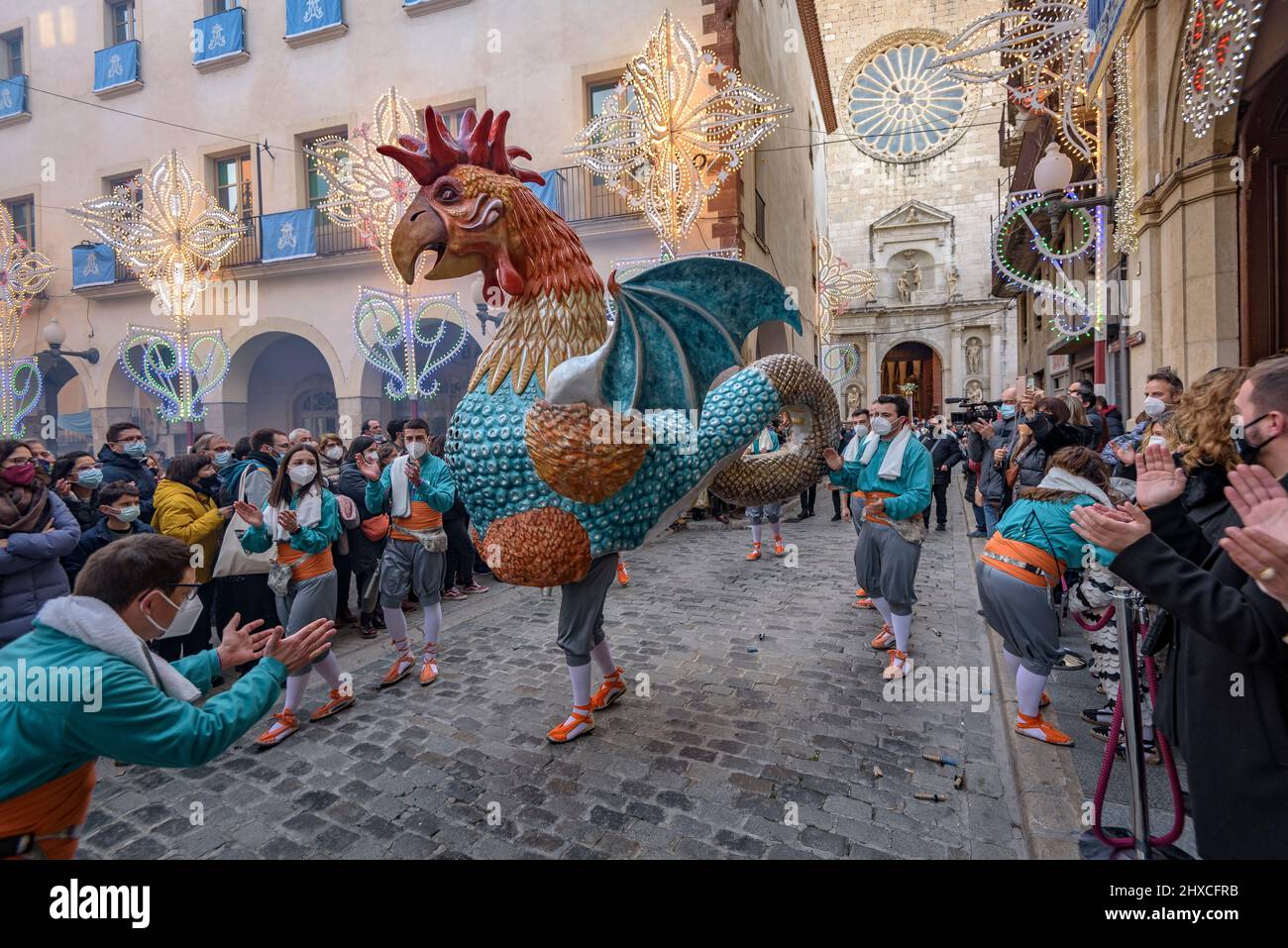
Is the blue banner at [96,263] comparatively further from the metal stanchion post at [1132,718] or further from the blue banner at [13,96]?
the metal stanchion post at [1132,718]

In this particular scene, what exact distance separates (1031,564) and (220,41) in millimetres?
18171

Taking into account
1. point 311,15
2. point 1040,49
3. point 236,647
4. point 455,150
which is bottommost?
point 236,647

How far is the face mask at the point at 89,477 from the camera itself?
418 centimetres

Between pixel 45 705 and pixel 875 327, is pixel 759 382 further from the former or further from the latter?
pixel 875 327

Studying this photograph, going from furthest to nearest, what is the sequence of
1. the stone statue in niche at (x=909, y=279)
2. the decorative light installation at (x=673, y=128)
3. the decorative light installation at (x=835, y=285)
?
the stone statue in niche at (x=909, y=279), the decorative light installation at (x=835, y=285), the decorative light installation at (x=673, y=128)

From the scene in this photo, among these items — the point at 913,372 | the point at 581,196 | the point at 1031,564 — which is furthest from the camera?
the point at 913,372

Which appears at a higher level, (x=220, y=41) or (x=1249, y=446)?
(x=220, y=41)

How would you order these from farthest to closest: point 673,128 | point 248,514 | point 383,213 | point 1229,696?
point 383,213
point 673,128
point 248,514
point 1229,696

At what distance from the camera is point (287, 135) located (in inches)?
502

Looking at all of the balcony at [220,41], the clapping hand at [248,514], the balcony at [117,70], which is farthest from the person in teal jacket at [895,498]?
the balcony at [117,70]

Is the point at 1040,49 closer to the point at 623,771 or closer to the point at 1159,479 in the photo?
the point at 1159,479

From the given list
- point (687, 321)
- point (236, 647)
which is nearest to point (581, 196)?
point (687, 321)

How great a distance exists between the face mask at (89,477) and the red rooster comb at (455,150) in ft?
11.5

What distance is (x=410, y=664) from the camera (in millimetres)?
4410
